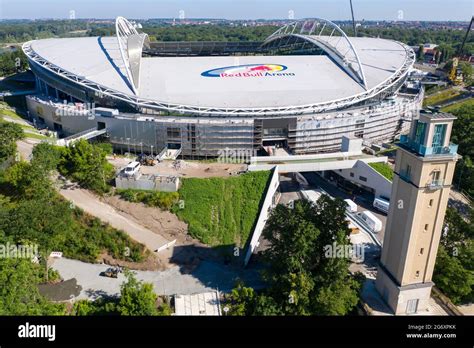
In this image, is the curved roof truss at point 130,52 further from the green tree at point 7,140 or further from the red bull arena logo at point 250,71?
the green tree at point 7,140

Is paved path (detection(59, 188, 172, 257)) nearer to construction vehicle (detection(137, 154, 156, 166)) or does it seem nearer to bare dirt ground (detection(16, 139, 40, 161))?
construction vehicle (detection(137, 154, 156, 166))

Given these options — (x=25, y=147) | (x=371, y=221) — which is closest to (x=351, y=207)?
(x=371, y=221)

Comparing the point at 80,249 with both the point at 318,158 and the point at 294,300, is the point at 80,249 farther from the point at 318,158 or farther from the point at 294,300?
the point at 318,158

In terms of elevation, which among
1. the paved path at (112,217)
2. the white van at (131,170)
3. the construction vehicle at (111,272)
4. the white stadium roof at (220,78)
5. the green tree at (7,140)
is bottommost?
the construction vehicle at (111,272)

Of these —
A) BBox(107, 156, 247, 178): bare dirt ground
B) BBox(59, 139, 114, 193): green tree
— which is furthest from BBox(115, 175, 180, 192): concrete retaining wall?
BBox(107, 156, 247, 178): bare dirt ground

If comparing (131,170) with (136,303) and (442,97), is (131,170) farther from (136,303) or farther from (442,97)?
(442,97)

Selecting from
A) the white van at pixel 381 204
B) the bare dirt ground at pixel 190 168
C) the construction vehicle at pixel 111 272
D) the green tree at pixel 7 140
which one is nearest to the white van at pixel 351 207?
the white van at pixel 381 204
